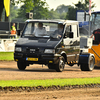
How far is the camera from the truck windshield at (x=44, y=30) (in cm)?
1418

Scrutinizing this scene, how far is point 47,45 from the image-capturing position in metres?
13.6

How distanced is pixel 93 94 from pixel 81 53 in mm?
6844

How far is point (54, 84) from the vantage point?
32.9 ft

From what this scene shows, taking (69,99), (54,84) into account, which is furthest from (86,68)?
(69,99)

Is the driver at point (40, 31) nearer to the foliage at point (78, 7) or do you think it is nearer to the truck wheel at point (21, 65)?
the truck wheel at point (21, 65)

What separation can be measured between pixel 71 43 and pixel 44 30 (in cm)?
134

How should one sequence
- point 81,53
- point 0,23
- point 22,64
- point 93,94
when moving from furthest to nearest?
point 0,23 < point 81,53 < point 22,64 < point 93,94

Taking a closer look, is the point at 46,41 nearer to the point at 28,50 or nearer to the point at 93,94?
the point at 28,50

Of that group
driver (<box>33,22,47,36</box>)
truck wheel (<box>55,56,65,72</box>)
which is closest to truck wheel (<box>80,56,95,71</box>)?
truck wheel (<box>55,56,65,72</box>)

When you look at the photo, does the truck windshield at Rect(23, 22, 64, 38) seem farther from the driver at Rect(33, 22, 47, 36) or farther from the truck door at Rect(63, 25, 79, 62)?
the truck door at Rect(63, 25, 79, 62)

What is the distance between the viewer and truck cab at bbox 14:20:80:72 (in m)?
13.6

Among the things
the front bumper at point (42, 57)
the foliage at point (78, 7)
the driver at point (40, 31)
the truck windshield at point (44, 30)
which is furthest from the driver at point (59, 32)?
the foliage at point (78, 7)

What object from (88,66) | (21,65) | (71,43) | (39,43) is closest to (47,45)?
(39,43)

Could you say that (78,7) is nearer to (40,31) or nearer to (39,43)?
(40,31)
